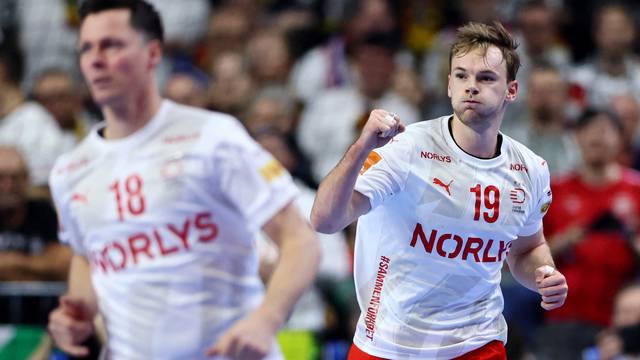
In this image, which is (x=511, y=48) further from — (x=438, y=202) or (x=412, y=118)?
(x=412, y=118)

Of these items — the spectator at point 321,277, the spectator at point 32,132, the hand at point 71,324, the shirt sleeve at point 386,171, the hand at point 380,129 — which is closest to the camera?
the hand at point 380,129

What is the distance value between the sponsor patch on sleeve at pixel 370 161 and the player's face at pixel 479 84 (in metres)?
0.31

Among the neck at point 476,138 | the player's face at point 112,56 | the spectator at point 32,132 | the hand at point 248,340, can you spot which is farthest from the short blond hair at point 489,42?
the spectator at point 32,132

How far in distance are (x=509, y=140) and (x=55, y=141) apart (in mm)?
6413

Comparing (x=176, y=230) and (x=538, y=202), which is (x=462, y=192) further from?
(x=176, y=230)

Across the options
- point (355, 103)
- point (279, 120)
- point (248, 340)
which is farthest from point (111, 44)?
point (355, 103)

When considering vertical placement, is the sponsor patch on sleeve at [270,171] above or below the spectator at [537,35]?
above

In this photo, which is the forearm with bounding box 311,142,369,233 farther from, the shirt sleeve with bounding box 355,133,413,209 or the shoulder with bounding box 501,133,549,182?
the shoulder with bounding box 501,133,549,182

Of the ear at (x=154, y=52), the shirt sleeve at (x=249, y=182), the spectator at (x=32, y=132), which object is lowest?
the spectator at (x=32, y=132)

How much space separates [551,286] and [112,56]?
208 cm

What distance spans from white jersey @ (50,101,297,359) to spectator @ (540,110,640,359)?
142 inches

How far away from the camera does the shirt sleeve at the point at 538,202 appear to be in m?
3.33

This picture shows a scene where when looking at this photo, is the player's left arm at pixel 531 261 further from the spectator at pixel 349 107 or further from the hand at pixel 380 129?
the spectator at pixel 349 107

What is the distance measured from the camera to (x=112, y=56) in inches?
171
